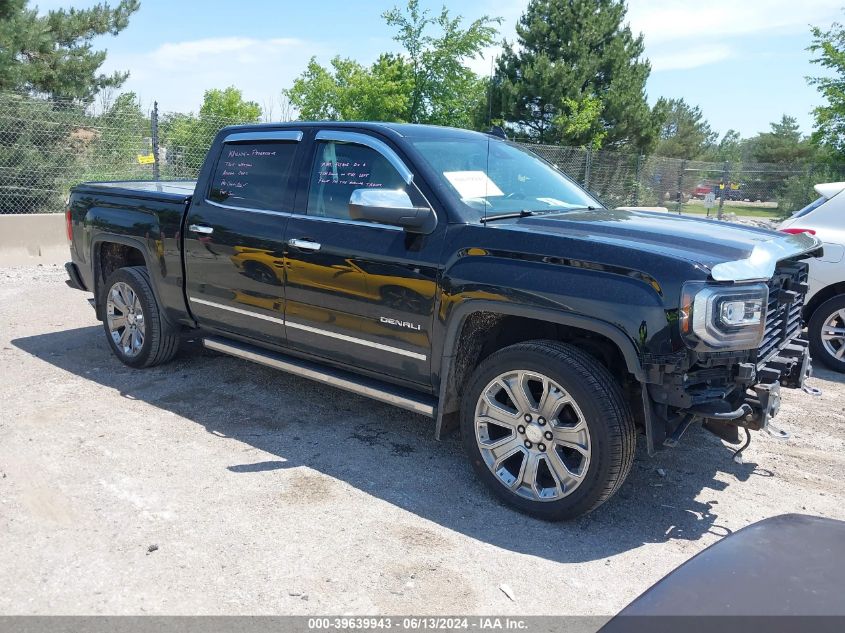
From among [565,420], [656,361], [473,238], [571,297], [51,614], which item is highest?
[473,238]

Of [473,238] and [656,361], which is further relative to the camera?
[473,238]

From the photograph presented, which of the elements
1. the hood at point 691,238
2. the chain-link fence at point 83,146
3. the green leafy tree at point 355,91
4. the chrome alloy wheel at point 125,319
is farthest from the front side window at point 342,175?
the green leafy tree at point 355,91

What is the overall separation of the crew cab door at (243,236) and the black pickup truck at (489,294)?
1 cm

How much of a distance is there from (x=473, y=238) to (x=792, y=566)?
2.30 meters

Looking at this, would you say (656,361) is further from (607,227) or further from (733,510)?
(733,510)

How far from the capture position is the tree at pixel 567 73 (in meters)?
25.9

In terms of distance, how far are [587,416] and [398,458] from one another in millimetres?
1397

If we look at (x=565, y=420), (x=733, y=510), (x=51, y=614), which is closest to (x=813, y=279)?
(x=733, y=510)

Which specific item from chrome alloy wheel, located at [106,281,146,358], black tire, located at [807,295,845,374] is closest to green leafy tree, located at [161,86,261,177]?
chrome alloy wheel, located at [106,281,146,358]

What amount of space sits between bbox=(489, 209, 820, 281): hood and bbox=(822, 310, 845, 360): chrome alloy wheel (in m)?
2.55

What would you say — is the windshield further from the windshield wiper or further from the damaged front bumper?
the damaged front bumper

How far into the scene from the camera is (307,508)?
3.73 meters

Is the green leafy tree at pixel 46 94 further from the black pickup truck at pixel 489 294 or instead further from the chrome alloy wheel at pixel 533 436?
the chrome alloy wheel at pixel 533 436

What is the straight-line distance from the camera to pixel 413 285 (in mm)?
3973
